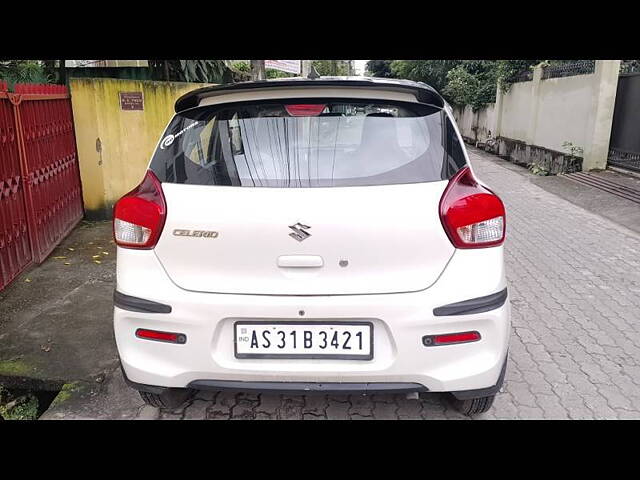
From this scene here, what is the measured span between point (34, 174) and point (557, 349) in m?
4.84

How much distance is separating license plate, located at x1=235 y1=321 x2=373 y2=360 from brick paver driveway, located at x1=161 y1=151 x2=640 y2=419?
2.52 ft

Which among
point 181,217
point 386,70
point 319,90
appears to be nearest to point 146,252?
point 181,217

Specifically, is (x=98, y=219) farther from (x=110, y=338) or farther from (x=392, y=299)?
(x=392, y=299)

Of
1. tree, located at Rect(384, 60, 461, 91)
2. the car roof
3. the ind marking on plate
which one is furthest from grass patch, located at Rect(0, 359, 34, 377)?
tree, located at Rect(384, 60, 461, 91)

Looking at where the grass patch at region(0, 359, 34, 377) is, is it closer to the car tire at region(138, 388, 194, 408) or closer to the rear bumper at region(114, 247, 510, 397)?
the car tire at region(138, 388, 194, 408)

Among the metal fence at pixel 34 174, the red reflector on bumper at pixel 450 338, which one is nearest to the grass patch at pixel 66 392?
the metal fence at pixel 34 174

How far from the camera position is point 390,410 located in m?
2.87

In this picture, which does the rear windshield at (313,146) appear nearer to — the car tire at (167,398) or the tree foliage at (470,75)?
the car tire at (167,398)

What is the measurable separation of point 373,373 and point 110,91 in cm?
591

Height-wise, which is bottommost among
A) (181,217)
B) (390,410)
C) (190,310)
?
(390,410)

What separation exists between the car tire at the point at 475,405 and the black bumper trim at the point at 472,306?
0.60 m

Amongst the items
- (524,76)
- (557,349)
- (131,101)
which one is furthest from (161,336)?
(524,76)

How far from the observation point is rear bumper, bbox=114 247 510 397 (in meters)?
2.15

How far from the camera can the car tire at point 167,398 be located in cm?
266
